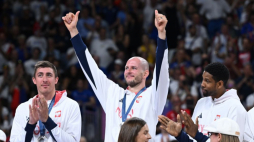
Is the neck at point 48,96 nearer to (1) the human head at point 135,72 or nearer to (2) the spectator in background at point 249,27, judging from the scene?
(1) the human head at point 135,72

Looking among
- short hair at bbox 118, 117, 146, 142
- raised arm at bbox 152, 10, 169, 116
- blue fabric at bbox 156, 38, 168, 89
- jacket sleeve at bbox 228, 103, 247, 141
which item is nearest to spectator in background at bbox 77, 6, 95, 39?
raised arm at bbox 152, 10, 169, 116

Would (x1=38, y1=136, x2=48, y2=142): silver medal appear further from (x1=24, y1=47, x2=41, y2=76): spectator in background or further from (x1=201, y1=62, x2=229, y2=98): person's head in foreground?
(x1=24, y1=47, x2=41, y2=76): spectator in background

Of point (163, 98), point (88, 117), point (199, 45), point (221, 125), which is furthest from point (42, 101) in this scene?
point (199, 45)

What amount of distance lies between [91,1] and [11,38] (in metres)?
3.03

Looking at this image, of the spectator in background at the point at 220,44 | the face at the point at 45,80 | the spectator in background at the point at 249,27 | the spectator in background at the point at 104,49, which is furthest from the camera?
the spectator in background at the point at 104,49

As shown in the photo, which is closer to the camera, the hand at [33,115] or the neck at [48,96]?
the hand at [33,115]

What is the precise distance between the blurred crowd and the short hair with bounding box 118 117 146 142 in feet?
23.4

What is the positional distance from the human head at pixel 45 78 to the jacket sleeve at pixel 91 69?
51 cm

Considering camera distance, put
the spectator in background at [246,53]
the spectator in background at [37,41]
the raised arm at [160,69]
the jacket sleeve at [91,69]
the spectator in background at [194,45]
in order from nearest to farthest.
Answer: the raised arm at [160,69] → the jacket sleeve at [91,69] → the spectator in background at [246,53] → the spectator in background at [194,45] → the spectator in background at [37,41]

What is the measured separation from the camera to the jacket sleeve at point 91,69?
8.13 m

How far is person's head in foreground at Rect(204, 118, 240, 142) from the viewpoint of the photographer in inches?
232

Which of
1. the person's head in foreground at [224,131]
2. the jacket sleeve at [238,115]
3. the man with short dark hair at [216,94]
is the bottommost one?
the person's head in foreground at [224,131]

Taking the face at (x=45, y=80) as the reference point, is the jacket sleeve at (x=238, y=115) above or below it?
below

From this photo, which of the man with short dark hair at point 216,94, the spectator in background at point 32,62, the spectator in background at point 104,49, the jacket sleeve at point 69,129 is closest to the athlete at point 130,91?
the jacket sleeve at point 69,129
